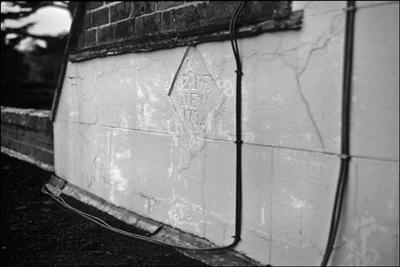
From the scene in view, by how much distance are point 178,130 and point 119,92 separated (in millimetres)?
920

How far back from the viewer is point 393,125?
182 cm

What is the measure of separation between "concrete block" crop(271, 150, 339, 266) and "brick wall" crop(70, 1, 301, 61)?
2.32 feet

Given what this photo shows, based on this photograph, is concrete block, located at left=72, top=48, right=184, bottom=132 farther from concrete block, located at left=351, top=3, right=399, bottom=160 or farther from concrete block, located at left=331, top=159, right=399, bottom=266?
concrete block, located at left=331, top=159, right=399, bottom=266

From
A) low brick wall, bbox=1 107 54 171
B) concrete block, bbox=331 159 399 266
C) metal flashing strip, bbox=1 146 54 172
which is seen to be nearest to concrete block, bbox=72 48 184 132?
concrete block, bbox=331 159 399 266

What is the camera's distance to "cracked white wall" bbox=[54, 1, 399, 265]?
6.14 feet

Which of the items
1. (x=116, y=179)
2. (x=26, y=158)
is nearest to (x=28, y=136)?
(x=26, y=158)

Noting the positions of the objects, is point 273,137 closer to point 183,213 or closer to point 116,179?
point 183,213

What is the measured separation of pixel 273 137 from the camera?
233 centimetres

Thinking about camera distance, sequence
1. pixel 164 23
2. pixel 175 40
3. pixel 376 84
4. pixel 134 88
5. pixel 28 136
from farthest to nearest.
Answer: pixel 28 136 → pixel 134 88 → pixel 164 23 → pixel 175 40 → pixel 376 84

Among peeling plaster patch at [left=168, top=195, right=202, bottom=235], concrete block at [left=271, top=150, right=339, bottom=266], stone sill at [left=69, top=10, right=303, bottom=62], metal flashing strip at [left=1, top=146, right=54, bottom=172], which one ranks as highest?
stone sill at [left=69, top=10, right=303, bottom=62]

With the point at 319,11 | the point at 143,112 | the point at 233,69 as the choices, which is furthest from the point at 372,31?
the point at 143,112

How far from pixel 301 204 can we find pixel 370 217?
0.38 m

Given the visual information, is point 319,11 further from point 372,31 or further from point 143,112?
point 143,112

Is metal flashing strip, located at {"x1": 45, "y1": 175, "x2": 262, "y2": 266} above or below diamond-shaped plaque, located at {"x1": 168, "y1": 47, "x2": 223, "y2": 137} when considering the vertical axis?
below
